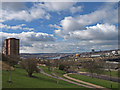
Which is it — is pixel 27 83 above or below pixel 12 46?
below

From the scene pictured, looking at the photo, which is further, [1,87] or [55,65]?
[55,65]

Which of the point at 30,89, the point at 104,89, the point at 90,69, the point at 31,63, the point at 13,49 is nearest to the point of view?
the point at 30,89

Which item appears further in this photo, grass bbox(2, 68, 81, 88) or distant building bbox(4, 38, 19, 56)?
distant building bbox(4, 38, 19, 56)

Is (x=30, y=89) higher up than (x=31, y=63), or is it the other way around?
(x=31, y=63)

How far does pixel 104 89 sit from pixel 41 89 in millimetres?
21315

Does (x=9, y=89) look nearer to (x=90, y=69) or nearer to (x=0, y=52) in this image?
(x=0, y=52)

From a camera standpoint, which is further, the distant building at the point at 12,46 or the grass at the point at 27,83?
the distant building at the point at 12,46

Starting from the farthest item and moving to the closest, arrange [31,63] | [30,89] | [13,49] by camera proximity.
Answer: [13,49] < [31,63] < [30,89]

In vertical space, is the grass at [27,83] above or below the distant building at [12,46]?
below

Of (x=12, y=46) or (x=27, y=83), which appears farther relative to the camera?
(x=12, y=46)

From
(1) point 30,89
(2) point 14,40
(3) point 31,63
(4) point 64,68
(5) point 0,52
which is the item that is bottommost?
(4) point 64,68

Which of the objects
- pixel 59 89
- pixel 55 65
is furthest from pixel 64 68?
pixel 59 89

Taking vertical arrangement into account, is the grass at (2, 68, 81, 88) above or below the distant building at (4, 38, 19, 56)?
below

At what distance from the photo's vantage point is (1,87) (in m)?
21.8
